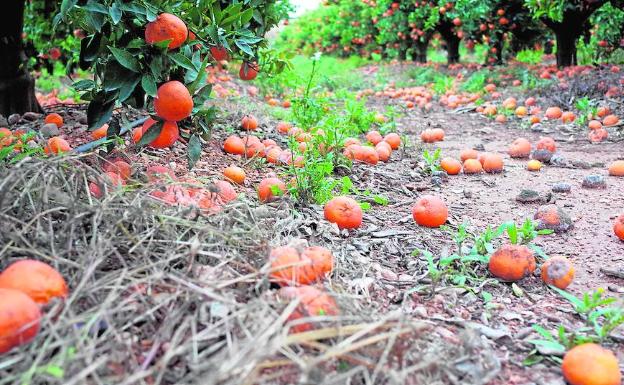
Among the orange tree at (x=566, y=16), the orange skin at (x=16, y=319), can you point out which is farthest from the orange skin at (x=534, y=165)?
the orange skin at (x=16, y=319)

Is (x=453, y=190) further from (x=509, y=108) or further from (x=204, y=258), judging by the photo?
(x=509, y=108)

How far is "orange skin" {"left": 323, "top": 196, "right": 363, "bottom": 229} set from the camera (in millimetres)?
3094

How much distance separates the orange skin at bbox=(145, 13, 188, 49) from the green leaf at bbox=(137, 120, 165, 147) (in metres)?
0.41

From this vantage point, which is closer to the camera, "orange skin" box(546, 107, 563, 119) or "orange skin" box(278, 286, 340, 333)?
"orange skin" box(278, 286, 340, 333)

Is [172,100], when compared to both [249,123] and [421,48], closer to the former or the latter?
[249,123]

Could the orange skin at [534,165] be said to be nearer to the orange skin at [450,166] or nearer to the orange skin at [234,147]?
the orange skin at [450,166]

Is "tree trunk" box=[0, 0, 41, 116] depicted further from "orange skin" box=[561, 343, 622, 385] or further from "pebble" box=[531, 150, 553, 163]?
"orange skin" box=[561, 343, 622, 385]

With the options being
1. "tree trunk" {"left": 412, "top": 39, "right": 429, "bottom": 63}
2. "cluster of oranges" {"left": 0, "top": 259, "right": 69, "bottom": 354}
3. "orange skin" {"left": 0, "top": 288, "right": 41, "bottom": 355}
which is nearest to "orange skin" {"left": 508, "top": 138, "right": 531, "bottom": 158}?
"cluster of oranges" {"left": 0, "top": 259, "right": 69, "bottom": 354}

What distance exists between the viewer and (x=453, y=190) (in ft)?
14.3

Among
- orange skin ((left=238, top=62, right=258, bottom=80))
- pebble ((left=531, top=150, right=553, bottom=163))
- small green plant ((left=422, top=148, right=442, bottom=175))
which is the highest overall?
orange skin ((left=238, top=62, right=258, bottom=80))

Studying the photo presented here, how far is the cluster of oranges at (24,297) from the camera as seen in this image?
1.50 meters

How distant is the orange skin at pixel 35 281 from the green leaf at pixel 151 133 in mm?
1184

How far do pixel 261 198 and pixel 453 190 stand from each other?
5.78 ft

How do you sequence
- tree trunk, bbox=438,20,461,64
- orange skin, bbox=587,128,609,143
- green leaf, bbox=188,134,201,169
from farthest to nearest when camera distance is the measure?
tree trunk, bbox=438,20,461,64, orange skin, bbox=587,128,609,143, green leaf, bbox=188,134,201,169
